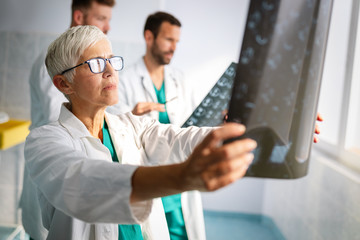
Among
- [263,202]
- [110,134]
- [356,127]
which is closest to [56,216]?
[110,134]

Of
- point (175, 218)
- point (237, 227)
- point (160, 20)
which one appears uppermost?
point (160, 20)

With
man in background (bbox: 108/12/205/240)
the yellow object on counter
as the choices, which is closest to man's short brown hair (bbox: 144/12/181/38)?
man in background (bbox: 108/12/205/240)

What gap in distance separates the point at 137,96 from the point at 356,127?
1.10m

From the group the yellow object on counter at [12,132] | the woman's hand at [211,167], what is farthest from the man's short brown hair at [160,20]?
the woman's hand at [211,167]

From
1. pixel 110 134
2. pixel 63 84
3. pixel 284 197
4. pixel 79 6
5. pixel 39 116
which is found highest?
pixel 79 6

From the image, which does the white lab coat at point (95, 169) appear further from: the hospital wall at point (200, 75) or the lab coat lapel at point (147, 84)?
the hospital wall at point (200, 75)

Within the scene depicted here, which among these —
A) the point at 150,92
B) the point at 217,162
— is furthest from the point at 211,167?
the point at 150,92

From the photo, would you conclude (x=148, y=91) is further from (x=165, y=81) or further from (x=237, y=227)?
(x=237, y=227)

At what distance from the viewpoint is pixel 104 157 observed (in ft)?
2.60

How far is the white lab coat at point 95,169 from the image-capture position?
0.50m

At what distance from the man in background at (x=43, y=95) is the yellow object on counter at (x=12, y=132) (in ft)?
1.90

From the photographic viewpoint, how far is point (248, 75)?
17.9 inches

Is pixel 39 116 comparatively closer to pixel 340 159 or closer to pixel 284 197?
pixel 340 159

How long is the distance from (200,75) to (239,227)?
4.24 ft
